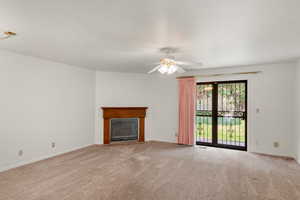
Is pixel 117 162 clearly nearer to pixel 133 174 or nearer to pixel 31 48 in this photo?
pixel 133 174

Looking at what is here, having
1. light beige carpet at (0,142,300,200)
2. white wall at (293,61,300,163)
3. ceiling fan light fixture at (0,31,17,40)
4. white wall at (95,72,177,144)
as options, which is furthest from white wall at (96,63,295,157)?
ceiling fan light fixture at (0,31,17,40)

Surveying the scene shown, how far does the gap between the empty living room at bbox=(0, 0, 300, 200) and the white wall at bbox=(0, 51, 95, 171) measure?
1.0 inches

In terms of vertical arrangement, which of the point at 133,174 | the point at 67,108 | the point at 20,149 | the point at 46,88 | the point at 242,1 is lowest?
the point at 133,174

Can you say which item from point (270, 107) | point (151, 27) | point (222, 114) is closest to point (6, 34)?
point (151, 27)

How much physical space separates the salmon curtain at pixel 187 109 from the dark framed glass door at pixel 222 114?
0.29 metres

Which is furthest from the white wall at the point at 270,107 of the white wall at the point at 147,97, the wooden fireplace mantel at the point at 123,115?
the wooden fireplace mantel at the point at 123,115

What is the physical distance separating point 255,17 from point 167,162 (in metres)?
3.21

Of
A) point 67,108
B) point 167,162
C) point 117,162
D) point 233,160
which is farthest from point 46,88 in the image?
point 233,160

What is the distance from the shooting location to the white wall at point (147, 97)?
18.5ft

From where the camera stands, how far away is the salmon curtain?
5352 millimetres

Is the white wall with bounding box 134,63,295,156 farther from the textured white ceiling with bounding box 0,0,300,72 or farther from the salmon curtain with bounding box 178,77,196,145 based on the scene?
the salmon curtain with bounding box 178,77,196,145

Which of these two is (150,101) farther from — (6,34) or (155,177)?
(6,34)

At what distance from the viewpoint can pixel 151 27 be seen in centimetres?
228

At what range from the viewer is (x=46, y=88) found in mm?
4172
